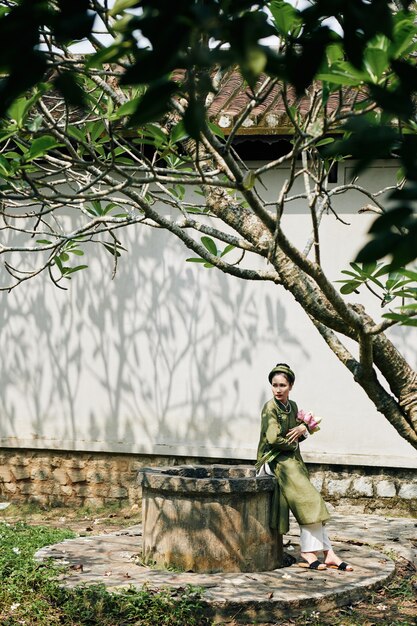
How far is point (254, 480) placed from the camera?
6379mm

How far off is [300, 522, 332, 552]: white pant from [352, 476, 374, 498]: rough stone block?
2002mm

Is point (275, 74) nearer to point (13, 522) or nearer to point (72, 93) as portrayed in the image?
point (72, 93)

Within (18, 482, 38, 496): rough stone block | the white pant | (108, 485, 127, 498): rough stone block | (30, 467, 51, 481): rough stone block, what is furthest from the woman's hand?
(18, 482, 38, 496): rough stone block

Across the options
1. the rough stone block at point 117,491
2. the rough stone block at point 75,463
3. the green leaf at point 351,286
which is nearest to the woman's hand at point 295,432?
the rough stone block at point 117,491

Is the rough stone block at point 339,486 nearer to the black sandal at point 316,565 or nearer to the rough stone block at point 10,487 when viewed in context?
the black sandal at point 316,565

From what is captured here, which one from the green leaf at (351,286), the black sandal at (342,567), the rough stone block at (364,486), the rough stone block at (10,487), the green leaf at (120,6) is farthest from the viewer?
the rough stone block at (10,487)

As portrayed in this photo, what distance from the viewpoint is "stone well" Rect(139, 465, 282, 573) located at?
6320mm

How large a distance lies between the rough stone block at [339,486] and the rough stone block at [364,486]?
0.07 m

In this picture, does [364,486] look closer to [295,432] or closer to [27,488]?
[295,432]

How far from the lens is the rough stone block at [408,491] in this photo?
27.7 feet

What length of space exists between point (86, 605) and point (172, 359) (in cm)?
369

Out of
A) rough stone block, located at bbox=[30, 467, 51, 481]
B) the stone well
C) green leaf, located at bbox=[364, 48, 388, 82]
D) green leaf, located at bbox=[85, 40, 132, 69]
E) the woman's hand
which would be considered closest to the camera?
green leaf, located at bbox=[85, 40, 132, 69]

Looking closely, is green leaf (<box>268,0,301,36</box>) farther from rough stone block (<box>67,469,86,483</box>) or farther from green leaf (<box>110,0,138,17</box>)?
rough stone block (<box>67,469,86,483</box>)

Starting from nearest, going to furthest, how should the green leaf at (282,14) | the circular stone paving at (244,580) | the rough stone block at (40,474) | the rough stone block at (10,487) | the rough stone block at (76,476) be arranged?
1. the green leaf at (282,14)
2. the circular stone paving at (244,580)
3. the rough stone block at (76,476)
4. the rough stone block at (40,474)
5. the rough stone block at (10,487)
